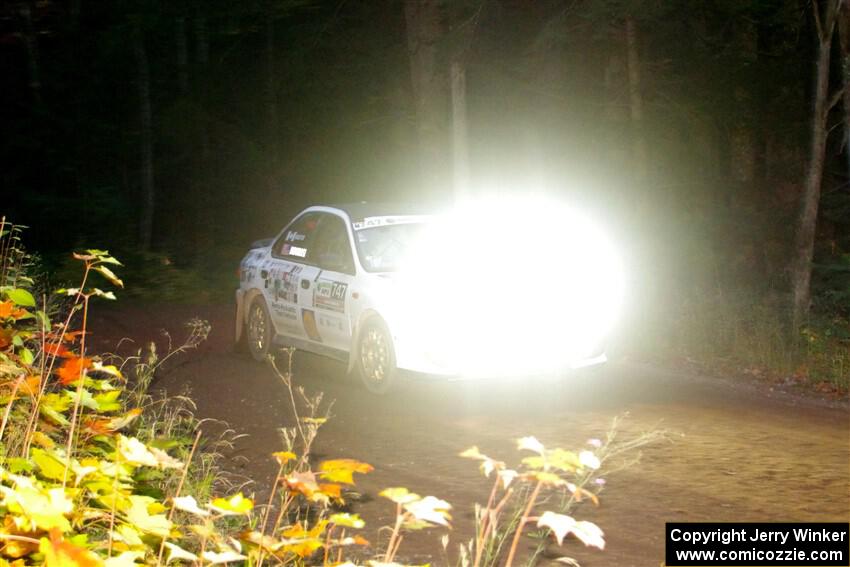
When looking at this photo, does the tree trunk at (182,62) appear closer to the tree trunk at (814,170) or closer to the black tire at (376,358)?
the tree trunk at (814,170)

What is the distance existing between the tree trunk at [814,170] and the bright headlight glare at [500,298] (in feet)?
13.8

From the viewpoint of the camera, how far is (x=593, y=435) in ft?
31.6

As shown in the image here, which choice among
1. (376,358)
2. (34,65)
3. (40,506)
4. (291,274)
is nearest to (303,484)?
(40,506)

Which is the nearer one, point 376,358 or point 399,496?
point 399,496

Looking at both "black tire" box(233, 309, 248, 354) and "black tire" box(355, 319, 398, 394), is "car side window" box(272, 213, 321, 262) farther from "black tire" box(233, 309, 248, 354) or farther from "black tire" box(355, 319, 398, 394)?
"black tire" box(355, 319, 398, 394)

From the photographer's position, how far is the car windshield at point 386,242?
11992 millimetres

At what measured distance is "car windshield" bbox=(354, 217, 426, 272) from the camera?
39.3 ft

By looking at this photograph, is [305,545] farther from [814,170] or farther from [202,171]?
[202,171]

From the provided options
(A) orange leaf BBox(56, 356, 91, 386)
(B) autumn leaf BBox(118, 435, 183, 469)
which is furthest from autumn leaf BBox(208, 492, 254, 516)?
(A) orange leaf BBox(56, 356, 91, 386)

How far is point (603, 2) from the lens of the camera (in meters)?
18.7

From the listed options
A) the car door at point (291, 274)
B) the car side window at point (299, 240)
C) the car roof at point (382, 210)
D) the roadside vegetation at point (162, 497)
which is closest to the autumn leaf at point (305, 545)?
the roadside vegetation at point (162, 497)

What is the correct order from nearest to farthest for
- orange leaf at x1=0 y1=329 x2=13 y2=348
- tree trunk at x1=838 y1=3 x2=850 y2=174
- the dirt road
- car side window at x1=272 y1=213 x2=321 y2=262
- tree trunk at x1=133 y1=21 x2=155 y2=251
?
orange leaf at x1=0 y1=329 x2=13 y2=348
the dirt road
car side window at x1=272 y1=213 x2=321 y2=262
tree trunk at x1=838 y1=3 x2=850 y2=174
tree trunk at x1=133 y1=21 x2=155 y2=251

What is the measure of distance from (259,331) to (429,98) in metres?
9.42

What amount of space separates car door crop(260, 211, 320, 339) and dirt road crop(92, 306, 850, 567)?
0.60 m
